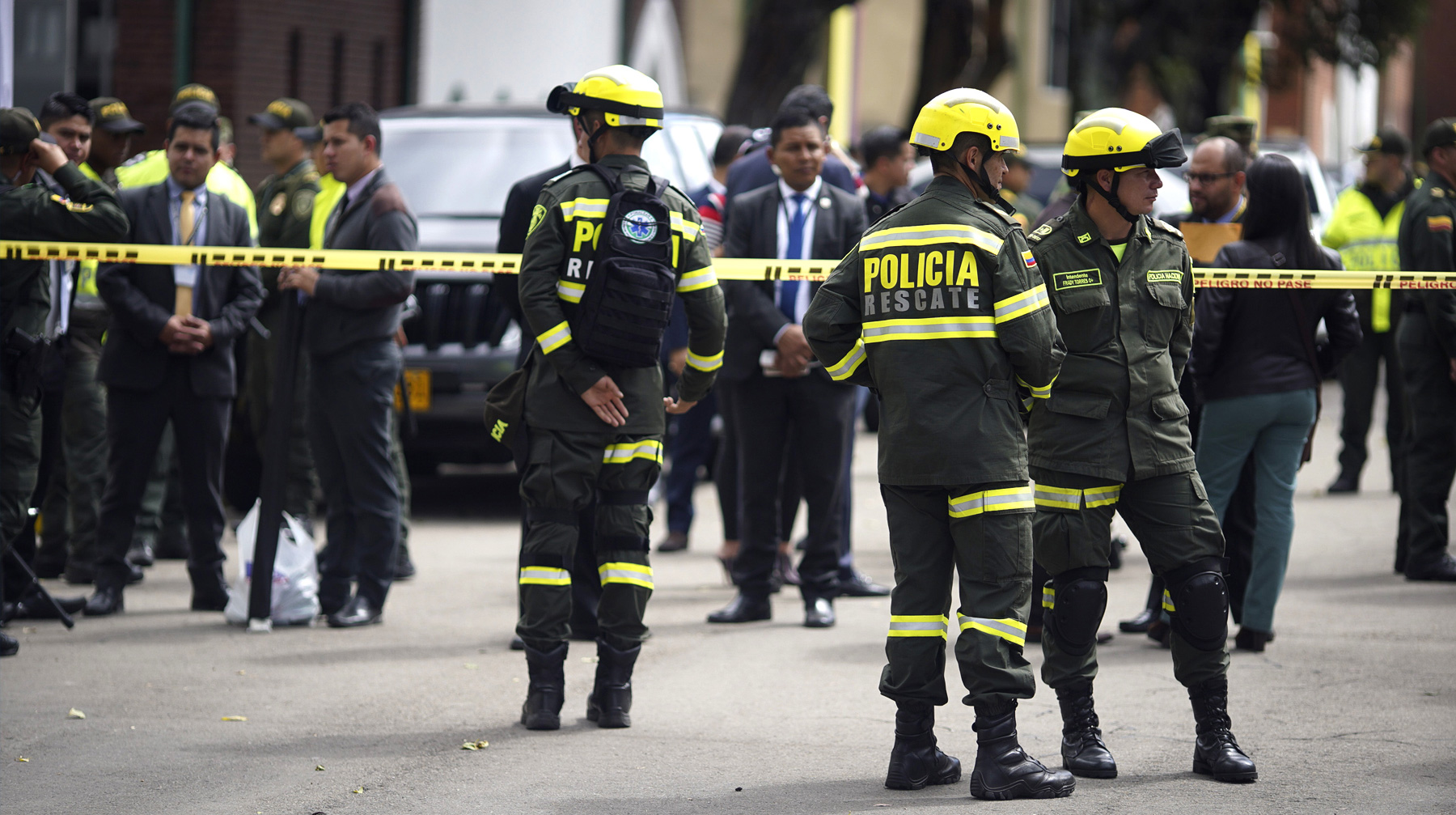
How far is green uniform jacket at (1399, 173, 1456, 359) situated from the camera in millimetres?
8172

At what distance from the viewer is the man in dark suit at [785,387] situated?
7.75 m

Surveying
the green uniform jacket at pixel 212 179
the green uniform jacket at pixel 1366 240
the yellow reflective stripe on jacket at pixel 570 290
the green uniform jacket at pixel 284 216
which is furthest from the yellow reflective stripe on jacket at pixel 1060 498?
the green uniform jacket at pixel 1366 240

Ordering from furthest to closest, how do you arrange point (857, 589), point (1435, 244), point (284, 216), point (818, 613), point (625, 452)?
point (284, 216), point (857, 589), point (1435, 244), point (818, 613), point (625, 452)

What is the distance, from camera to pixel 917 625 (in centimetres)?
513

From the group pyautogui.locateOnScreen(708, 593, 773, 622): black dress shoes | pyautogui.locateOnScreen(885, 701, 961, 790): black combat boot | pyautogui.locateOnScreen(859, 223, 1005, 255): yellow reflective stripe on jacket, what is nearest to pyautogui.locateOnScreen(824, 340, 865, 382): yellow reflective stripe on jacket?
pyautogui.locateOnScreen(859, 223, 1005, 255): yellow reflective stripe on jacket

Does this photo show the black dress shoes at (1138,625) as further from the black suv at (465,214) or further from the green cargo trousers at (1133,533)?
the black suv at (465,214)

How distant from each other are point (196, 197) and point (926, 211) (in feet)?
14.0

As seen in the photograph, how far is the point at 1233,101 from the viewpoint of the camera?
35.4 m

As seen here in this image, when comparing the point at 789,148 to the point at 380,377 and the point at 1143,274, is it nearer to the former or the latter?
the point at 380,377

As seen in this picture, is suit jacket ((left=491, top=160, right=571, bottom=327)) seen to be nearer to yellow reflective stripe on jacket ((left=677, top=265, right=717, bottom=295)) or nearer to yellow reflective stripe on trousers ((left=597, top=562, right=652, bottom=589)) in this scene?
yellow reflective stripe on jacket ((left=677, top=265, right=717, bottom=295))

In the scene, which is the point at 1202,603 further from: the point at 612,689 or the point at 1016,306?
the point at 612,689

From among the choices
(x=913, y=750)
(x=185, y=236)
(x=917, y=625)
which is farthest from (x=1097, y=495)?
(x=185, y=236)

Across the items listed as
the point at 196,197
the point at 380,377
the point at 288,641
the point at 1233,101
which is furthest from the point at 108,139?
the point at 1233,101

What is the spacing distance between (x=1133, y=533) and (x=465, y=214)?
6336mm
